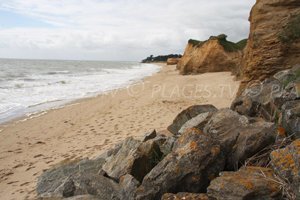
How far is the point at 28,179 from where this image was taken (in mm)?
5598

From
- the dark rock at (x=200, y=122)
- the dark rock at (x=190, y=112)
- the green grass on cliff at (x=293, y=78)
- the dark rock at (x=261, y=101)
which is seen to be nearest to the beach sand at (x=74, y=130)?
Answer: the dark rock at (x=190, y=112)

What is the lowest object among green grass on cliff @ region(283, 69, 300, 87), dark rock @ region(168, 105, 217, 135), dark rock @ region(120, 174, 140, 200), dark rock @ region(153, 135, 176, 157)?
dark rock @ region(120, 174, 140, 200)

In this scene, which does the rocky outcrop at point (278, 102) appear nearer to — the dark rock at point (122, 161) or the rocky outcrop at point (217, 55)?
the dark rock at point (122, 161)

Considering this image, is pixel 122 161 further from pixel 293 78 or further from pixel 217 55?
pixel 217 55

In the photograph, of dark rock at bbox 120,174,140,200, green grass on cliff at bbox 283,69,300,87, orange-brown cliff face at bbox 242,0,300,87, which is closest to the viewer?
dark rock at bbox 120,174,140,200

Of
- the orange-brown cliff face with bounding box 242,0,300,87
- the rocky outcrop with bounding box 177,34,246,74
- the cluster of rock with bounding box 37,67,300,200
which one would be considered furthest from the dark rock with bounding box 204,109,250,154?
the rocky outcrop with bounding box 177,34,246,74

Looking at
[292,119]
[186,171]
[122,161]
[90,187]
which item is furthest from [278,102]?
[90,187]

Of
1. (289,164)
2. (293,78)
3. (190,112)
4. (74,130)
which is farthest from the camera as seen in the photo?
(74,130)

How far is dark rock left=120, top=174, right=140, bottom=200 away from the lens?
11.4ft

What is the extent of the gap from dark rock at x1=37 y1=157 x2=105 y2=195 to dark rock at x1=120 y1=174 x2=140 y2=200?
102 centimetres

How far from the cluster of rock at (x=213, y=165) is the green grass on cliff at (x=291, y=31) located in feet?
9.34

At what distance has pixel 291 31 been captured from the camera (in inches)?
279

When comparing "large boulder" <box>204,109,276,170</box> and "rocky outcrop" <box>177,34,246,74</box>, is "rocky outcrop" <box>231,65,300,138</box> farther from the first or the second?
"rocky outcrop" <box>177,34,246,74</box>

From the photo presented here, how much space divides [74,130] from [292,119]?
6640 millimetres
